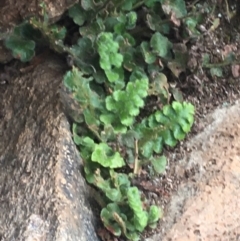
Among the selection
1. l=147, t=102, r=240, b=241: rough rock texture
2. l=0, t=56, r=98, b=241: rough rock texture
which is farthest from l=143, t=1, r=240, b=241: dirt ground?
l=0, t=56, r=98, b=241: rough rock texture

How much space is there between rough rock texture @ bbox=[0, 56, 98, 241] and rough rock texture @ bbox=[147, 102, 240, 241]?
29 centimetres

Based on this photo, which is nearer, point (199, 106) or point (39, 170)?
point (39, 170)

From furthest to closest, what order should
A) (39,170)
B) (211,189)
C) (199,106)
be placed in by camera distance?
(199,106) → (211,189) → (39,170)

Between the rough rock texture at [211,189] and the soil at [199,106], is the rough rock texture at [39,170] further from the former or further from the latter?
the rough rock texture at [211,189]

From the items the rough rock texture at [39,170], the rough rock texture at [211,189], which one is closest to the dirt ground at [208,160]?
the rough rock texture at [211,189]

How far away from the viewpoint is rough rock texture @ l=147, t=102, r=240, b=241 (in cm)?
181

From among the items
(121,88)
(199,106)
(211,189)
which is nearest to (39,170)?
(121,88)

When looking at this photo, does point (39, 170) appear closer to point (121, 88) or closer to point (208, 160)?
point (121, 88)

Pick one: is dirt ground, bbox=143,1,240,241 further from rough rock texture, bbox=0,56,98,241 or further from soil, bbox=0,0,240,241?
rough rock texture, bbox=0,56,98,241

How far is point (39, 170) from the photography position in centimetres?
178

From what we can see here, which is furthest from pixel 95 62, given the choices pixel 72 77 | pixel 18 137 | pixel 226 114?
pixel 226 114

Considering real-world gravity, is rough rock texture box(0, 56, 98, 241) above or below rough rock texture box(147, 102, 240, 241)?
above

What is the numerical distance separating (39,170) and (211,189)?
1.86ft

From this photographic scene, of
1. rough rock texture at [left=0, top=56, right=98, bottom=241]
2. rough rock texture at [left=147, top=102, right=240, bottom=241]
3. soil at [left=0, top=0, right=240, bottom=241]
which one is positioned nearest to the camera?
rough rock texture at [left=0, top=56, right=98, bottom=241]
